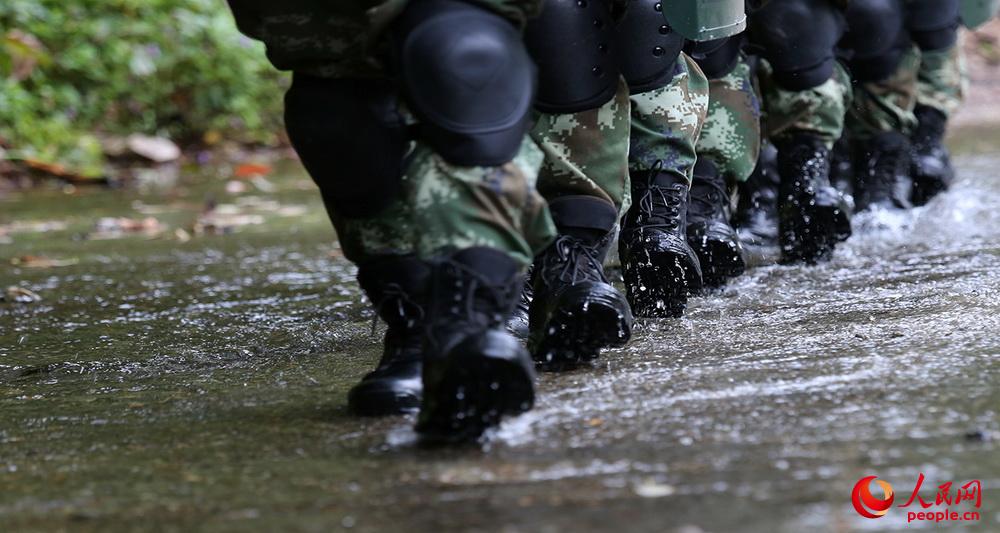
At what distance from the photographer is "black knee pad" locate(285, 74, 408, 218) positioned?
1889mm

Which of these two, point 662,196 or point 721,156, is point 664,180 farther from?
point 721,156

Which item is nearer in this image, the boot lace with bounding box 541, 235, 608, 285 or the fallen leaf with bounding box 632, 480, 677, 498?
the fallen leaf with bounding box 632, 480, 677, 498

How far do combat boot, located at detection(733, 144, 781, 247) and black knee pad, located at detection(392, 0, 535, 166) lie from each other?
210cm

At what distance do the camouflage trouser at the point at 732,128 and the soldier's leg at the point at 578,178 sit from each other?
0.64m

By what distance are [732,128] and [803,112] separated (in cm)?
49

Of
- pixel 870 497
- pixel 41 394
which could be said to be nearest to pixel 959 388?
pixel 870 497

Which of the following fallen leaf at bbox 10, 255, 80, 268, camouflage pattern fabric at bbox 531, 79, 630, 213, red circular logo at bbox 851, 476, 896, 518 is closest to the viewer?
red circular logo at bbox 851, 476, 896, 518

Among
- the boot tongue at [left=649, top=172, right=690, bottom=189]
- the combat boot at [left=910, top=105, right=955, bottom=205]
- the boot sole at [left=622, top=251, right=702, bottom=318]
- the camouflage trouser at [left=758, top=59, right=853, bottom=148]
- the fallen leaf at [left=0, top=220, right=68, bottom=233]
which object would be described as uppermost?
the boot tongue at [left=649, top=172, right=690, bottom=189]

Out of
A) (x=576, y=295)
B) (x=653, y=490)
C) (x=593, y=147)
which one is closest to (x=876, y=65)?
(x=593, y=147)

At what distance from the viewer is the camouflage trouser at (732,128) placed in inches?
119

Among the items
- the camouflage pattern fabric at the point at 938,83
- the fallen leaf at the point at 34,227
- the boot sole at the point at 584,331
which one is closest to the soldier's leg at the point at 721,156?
the boot sole at the point at 584,331

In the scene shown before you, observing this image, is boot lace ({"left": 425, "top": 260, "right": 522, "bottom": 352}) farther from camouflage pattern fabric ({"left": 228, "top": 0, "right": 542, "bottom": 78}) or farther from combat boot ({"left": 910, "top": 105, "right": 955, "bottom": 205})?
combat boot ({"left": 910, "top": 105, "right": 955, "bottom": 205})

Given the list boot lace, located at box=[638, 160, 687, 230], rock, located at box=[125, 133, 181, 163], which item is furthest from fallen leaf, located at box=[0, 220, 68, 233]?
boot lace, located at box=[638, 160, 687, 230]

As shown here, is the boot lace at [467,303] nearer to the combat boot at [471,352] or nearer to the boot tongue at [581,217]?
the combat boot at [471,352]
